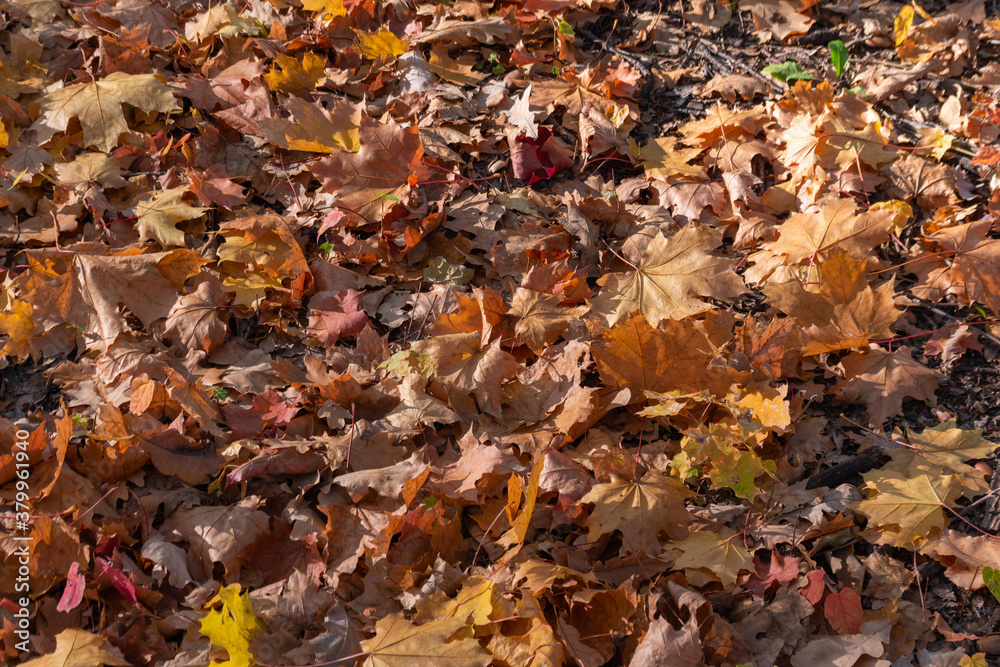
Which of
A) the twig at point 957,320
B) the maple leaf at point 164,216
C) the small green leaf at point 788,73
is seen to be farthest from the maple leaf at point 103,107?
the twig at point 957,320

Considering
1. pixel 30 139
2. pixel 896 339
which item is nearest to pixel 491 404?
pixel 896 339

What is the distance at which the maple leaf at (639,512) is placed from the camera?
1.81m

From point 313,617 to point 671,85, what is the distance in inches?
114

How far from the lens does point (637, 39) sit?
3412 mm

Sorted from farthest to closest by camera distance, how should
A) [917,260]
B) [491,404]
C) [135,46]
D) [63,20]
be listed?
[63,20] < [135,46] < [917,260] < [491,404]

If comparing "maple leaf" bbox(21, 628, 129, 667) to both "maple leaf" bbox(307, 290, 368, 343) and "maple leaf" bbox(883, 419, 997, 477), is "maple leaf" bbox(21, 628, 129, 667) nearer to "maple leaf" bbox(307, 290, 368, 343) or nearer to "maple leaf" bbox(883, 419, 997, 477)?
"maple leaf" bbox(307, 290, 368, 343)

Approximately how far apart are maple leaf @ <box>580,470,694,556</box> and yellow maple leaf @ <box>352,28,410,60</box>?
2357mm

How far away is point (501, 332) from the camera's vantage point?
2.31m

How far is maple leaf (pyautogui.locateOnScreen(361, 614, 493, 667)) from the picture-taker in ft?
4.86

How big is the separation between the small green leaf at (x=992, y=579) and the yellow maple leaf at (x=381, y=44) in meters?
3.03

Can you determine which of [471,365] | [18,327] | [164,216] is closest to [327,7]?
[164,216]

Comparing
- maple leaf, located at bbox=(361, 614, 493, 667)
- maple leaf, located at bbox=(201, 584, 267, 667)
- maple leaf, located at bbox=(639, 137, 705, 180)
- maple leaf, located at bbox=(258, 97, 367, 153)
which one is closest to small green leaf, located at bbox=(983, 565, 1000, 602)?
maple leaf, located at bbox=(361, 614, 493, 667)

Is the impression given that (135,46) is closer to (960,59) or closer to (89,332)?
(89,332)

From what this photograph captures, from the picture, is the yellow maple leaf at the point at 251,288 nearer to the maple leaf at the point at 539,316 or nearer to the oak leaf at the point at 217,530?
the oak leaf at the point at 217,530
